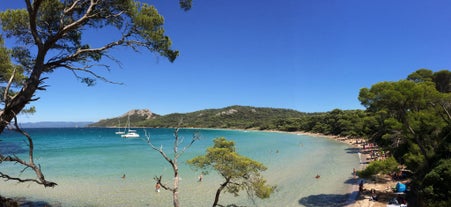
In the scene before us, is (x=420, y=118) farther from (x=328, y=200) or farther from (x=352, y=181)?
(x=352, y=181)

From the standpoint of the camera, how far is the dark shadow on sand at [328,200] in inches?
852

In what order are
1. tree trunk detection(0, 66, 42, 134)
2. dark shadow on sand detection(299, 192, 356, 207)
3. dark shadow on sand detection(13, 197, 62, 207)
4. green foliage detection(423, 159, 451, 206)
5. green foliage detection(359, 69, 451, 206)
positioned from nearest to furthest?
tree trunk detection(0, 66, 42, 134) < green foliage detection(423, 159, 451, 206) < green foliage detection(359, 69, 451, 206) < dark shadow on sand detection(13, 197, 62, 207) < dark shadow on sand detection(299, 192, 356, 207)

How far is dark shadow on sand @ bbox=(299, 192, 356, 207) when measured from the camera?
21.6 m

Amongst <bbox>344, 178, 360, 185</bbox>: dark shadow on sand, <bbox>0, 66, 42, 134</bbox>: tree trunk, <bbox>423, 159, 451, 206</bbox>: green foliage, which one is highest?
<bbox>0, 66, 42, 134</bbox>: tree trunk

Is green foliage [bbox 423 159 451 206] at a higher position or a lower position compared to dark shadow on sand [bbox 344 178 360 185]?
higher

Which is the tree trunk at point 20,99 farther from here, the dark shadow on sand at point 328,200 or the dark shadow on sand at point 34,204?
the dark shadow on sand at point 328,200

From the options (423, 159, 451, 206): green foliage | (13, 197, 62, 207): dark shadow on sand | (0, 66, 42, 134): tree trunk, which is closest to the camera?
(0, 66, 42, 134): tree trunk

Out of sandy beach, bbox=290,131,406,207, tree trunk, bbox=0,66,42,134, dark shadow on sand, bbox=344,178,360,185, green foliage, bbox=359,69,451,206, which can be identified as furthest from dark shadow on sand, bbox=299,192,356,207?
tree trunk, bbox=0,66,42,134

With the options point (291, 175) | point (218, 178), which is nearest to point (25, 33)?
point (218, 178)

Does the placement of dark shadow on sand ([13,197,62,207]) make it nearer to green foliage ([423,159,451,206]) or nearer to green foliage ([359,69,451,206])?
green foliage ([359,69,451,206])

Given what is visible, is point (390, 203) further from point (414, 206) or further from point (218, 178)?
point (218, 178)

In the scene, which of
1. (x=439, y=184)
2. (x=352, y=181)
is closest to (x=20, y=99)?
(x=439, y=184)

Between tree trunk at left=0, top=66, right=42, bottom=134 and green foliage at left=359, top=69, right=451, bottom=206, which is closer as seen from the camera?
tree trunk at left=0, top=66, right=42, bottom=134

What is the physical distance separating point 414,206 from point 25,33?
69.1 feet
